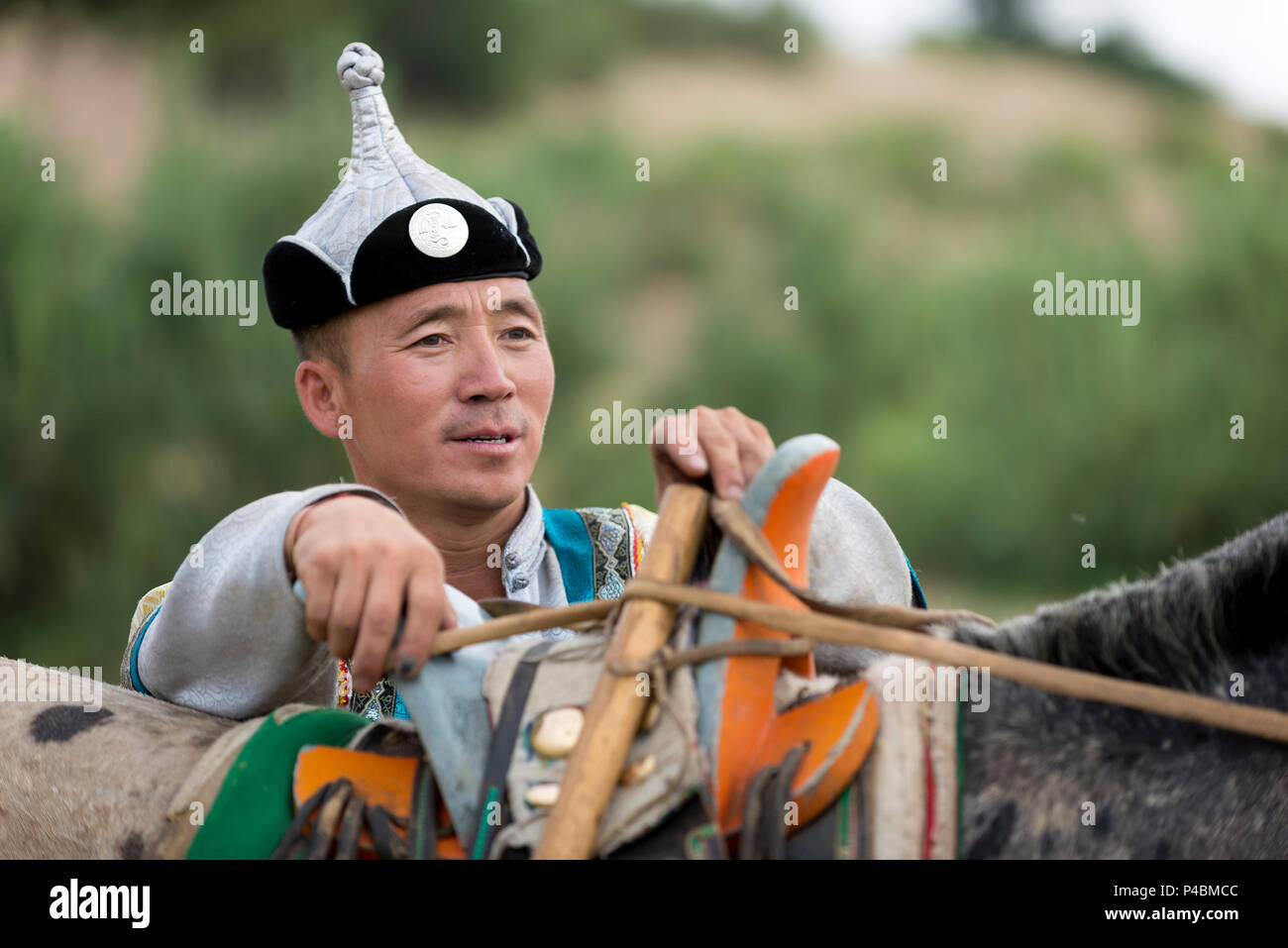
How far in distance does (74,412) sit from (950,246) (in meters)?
12.8

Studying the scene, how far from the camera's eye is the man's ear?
1918mm

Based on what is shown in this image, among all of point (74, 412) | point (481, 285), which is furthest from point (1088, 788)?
point (74, 412)

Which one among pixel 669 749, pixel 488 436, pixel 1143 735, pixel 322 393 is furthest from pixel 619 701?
pixel 322 393

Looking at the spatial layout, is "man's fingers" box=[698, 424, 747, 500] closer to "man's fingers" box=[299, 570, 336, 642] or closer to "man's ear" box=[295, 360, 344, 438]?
Answer: "man's fingers" box=[299, 570, 336, 642]

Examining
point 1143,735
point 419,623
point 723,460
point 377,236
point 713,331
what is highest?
point 713,331

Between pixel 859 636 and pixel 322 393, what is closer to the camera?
pixel 859 636

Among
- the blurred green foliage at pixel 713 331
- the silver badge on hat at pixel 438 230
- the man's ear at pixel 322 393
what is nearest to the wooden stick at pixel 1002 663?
the silver badge on hat at pixel 438 230

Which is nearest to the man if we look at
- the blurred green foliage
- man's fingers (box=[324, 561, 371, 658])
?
man's fingers (box=[324, 561, 371, 658])

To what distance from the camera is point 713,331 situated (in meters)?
11.9

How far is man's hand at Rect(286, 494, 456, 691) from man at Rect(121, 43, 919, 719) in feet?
0.23

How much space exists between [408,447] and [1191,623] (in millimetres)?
1101

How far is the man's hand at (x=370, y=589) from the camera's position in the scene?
3.80ft

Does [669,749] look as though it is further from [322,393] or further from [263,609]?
[322,393]
